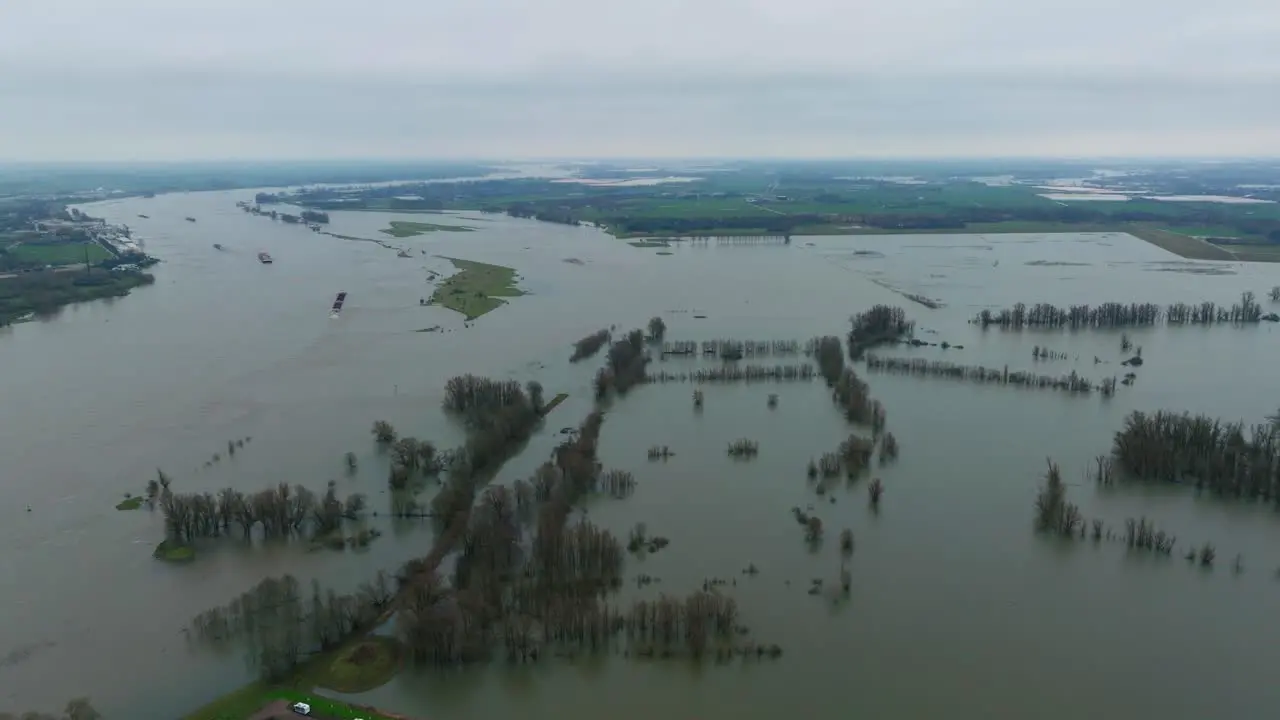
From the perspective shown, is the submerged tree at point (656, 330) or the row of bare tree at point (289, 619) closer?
the row of bare tree at point (289, 619)

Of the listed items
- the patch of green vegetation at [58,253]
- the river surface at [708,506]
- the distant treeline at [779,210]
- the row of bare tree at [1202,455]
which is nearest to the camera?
the river surface at [708,506]

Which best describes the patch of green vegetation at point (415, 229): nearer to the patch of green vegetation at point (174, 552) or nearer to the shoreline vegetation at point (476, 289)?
the shoreline vegetation at point (476, 289)

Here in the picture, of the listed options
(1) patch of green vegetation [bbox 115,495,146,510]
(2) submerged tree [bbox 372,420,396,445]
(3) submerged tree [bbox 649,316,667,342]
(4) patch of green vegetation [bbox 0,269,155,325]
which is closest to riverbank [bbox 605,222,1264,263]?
(3) submerged tree [bbox 649,316,667,342]

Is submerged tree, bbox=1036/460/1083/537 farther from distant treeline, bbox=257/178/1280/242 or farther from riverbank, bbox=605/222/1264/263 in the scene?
distant treeline, bbox=257/178/1280/242

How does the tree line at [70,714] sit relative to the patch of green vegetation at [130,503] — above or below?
below

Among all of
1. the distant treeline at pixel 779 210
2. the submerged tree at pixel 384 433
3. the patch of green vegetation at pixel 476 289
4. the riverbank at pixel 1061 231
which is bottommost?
the submerged tree at pixel 384 433

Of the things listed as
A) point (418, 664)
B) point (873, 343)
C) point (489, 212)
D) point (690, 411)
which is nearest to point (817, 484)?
point (690, 411)

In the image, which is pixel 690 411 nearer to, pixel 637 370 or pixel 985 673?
pixel 637 370

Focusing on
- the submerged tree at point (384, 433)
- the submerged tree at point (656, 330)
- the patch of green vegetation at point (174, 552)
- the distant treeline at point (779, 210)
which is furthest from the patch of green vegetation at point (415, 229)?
the patch of green vegetation at point (174, 552)
